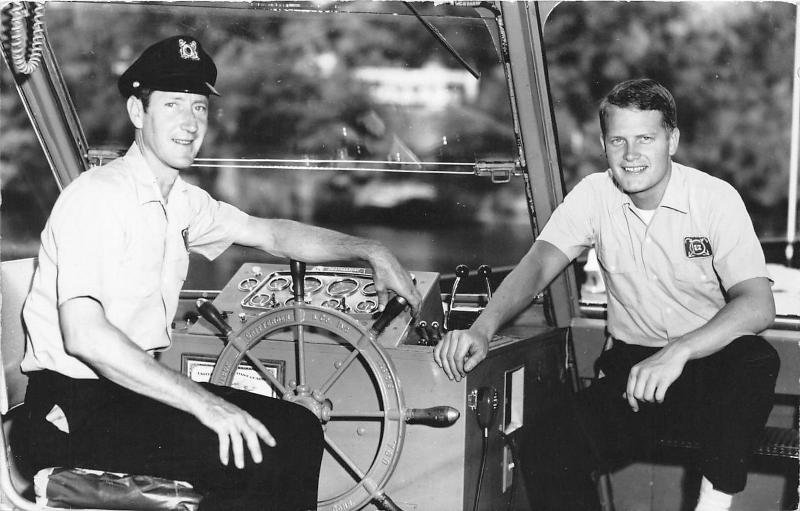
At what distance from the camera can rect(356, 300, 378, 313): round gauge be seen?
2.33 metres

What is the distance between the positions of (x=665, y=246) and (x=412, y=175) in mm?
937

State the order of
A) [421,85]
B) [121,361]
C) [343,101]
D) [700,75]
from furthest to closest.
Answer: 1. [700,75]
2. [343,101]
3. [421,85]
4. [121,361]

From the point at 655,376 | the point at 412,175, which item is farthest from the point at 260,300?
the point at 655,376

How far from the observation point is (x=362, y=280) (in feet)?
8.13

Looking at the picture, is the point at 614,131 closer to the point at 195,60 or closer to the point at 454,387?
the point at 454,387

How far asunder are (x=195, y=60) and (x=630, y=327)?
4.49 ft

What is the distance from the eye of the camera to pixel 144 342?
207cm

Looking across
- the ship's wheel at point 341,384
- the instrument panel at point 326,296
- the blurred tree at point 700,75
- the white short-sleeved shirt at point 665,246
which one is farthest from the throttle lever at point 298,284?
the blurred tree at point 700,75

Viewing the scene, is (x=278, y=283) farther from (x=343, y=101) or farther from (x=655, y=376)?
(x=655, y=376)

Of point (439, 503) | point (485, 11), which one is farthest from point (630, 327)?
point (485, 11)

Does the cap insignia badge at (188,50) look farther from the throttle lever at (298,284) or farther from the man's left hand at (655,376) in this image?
the man's left hand at (655,376)

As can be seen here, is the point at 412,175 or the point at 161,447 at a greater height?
the point at 412,175

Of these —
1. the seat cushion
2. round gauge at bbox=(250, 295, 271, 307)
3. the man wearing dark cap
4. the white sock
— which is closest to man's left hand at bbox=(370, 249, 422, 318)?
the man wearing dark cap

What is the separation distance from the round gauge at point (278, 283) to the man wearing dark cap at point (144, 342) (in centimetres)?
36
